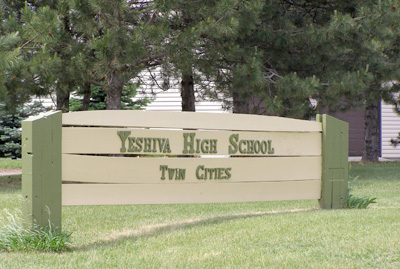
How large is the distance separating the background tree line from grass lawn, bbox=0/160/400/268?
348cm

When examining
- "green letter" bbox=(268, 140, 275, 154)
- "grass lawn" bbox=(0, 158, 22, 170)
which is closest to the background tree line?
"green letter" bbox=(268, 140, 275, 154)

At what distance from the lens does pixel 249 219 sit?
6.96 meters

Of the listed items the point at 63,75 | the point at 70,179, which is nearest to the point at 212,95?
the point at 63,75

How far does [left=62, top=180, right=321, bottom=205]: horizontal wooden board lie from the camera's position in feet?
20.4

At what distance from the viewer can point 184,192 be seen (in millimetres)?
6820

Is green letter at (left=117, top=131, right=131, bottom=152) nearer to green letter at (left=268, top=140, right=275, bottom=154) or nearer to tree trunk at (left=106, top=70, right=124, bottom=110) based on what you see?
green letter at (left=268, top=140, right=275, bottom=154)

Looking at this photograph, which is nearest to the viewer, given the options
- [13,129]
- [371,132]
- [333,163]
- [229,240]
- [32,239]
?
[32,239]

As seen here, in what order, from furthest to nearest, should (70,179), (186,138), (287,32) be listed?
1. (287,32)
2. (186,138)
3. (70,179)

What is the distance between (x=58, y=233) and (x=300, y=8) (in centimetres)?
1047

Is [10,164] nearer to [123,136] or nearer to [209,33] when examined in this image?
[209,33]

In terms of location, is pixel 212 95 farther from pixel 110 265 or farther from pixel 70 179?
pixel 110 265

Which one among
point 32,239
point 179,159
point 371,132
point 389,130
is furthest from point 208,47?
point 389,130

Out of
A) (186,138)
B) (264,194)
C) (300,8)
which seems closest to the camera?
(186,138)

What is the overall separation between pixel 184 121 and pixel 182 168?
54 cm
